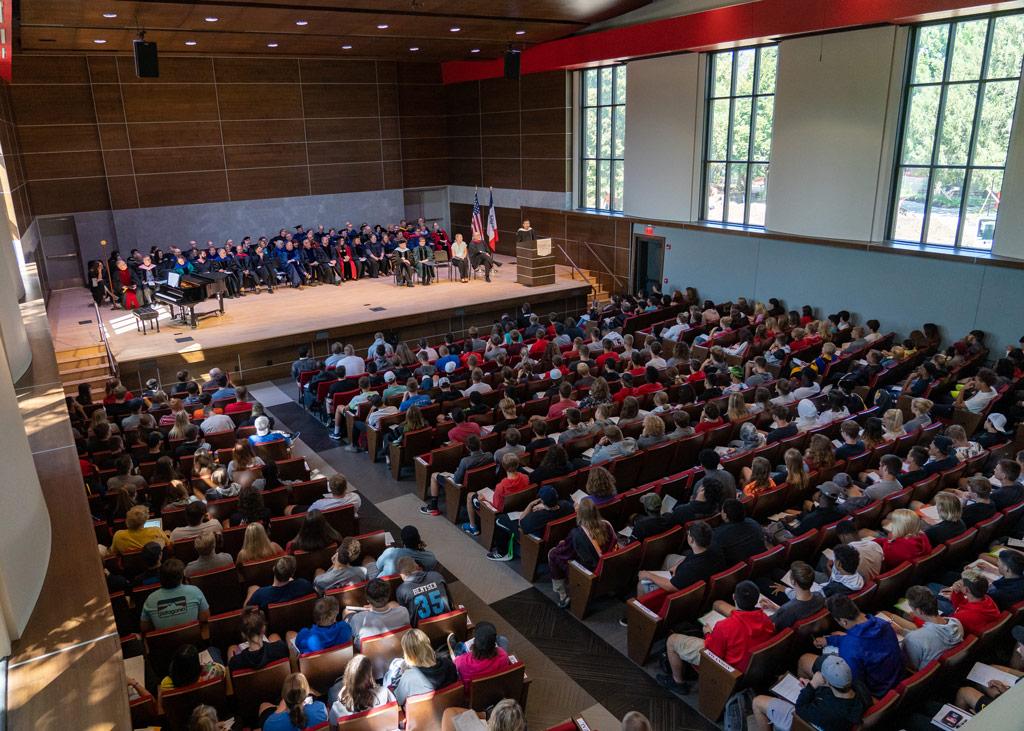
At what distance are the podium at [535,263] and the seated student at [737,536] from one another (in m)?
11.2

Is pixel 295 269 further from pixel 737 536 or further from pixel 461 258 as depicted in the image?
pixel 737 536

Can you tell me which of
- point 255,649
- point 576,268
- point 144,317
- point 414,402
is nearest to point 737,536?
point 255,649

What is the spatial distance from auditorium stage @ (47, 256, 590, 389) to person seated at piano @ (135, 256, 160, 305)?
0.44 metres

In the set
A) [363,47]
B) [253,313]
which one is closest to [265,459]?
[253,313]

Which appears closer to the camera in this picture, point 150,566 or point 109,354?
point 150,566

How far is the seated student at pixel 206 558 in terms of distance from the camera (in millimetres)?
5285

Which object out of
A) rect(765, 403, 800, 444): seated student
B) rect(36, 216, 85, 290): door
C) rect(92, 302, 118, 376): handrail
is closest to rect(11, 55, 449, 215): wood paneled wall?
rect(36, 216, 85, 290): door

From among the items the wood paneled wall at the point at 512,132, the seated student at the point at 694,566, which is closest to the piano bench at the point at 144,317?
the wood paneled wall at the point at 512,132

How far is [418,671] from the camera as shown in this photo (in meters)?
4.10

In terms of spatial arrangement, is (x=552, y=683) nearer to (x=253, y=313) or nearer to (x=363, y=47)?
(x=253, y=313)

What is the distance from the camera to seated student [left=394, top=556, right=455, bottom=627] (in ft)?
15.9

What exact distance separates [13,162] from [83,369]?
478cm

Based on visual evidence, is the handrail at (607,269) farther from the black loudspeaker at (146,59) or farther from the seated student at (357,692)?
the seated student at (357,692)

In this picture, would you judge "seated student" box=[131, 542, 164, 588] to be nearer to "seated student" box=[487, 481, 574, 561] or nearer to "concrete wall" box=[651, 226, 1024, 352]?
"seated student" box=[487, 481, 574, 561]
